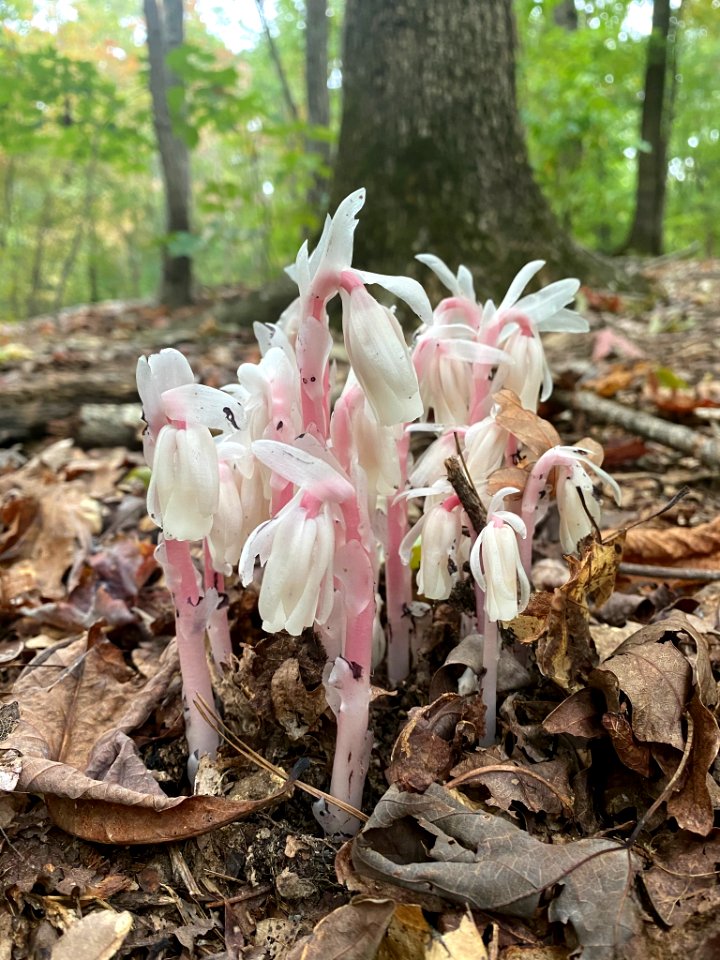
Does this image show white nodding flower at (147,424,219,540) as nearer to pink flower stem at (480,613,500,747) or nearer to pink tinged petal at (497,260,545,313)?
pink flower stem at (480,613,500,747)

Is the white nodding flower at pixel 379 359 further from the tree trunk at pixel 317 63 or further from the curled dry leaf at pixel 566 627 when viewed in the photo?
the tree trunk at pixel 317 63

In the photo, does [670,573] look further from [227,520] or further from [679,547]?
[227,520]

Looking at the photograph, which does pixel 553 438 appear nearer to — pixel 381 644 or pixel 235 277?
pixel 381 644

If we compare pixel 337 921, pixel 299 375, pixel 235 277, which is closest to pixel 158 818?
pixel 337 921

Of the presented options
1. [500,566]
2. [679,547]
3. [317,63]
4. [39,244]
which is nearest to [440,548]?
[500,566]

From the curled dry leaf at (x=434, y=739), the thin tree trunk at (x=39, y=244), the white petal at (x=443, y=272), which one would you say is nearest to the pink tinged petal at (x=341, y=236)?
the white petal at (x=443, y=272)

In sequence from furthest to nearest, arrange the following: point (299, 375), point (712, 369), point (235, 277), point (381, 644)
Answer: point (235, 277) < point (712, 369) < point (381, 644) < point (299, 375)
